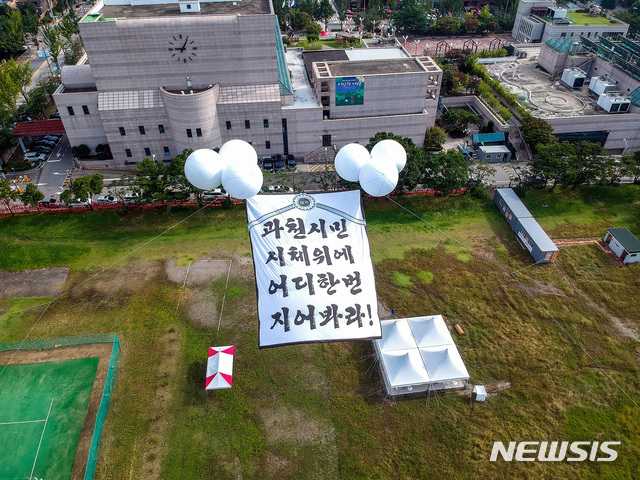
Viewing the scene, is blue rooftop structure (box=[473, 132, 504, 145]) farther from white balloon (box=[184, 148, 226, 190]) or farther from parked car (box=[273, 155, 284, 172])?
white balloon (box=[184, 148, 226, 190])

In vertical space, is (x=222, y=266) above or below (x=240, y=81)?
below

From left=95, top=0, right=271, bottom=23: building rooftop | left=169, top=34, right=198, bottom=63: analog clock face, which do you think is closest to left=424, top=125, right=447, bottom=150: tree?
left=95, top=0, right=271, bottom=23: building rooftop

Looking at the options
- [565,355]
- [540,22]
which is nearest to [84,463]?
[565,355]

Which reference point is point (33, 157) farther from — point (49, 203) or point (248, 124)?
point (248, 124)

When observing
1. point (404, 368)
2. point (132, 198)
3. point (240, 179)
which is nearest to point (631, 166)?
point (404, 368)

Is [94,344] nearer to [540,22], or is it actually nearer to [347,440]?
[347,440]

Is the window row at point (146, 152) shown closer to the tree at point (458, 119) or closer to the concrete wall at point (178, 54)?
the concrete wall at point (178, 54)
